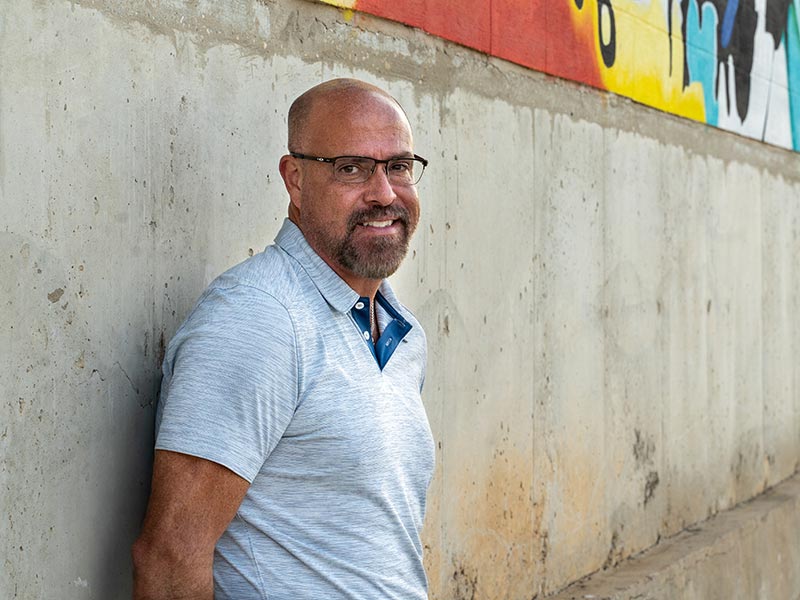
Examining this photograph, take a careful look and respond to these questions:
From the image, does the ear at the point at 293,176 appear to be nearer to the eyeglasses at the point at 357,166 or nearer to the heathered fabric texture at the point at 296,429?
the eyeglasses at the point at 357,166

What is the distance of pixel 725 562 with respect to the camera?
19.5ft

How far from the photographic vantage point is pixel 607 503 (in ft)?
17.1

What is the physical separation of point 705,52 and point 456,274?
104 inches

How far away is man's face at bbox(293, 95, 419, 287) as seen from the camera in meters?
2.74

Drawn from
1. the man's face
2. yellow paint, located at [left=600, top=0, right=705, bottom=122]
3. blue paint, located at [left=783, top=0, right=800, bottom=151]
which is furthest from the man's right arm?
blue paint, located at [left=783, top=0, right=800, bottom=151]

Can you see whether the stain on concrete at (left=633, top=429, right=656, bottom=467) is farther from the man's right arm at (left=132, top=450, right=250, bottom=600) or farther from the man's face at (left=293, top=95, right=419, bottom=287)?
the man's right arm at (left=132, top=450, right=250, bottom=600)

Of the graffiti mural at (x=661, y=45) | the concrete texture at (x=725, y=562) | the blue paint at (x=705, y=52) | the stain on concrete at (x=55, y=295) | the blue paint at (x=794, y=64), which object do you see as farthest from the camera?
the blue paint at (x=794, y=64)

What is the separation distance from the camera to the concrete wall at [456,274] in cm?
257

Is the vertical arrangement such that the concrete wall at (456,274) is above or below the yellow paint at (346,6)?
below

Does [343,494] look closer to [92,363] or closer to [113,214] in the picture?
[92,363]

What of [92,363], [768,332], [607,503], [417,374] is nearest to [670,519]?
[607,503]

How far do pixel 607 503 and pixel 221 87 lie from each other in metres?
2.80

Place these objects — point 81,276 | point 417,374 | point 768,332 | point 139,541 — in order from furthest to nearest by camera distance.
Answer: point 768,332, point 417,374, point 81,276, point 139,541

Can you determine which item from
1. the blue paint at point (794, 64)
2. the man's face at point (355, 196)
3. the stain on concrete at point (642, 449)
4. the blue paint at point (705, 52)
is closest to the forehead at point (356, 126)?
the man's face at point (355, 196)
